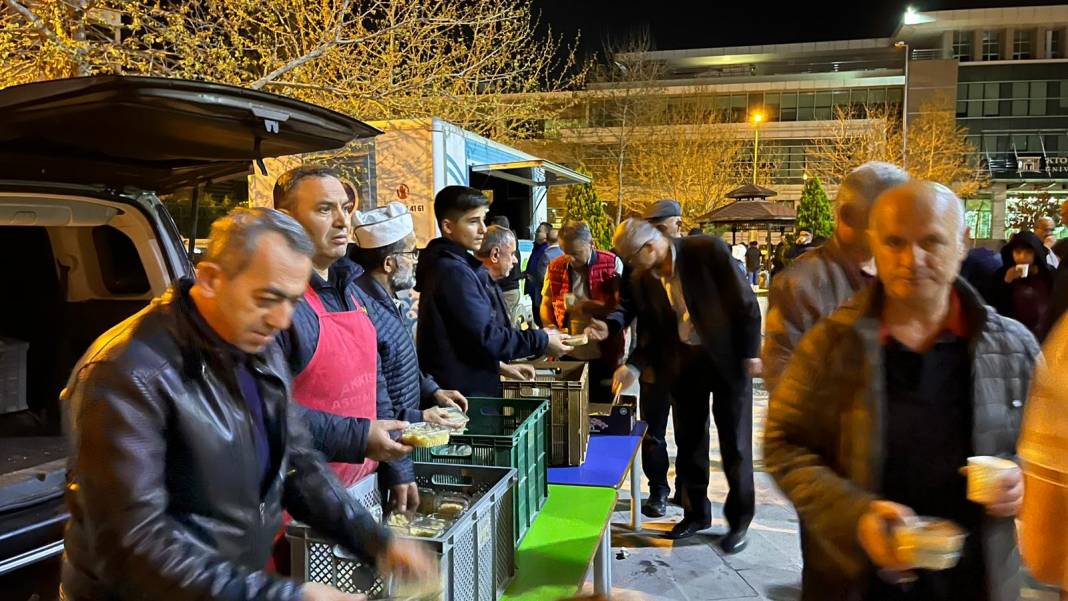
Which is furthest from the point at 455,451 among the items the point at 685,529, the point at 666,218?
the point at 666,218

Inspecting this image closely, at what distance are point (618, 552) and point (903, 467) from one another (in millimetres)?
2882

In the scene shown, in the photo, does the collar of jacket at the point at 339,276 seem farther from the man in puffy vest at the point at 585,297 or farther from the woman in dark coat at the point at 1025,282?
the woman in dark coat at the point at 1025,282

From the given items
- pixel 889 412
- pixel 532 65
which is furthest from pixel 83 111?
pixel 532 65

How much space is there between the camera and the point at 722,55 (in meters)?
54.3

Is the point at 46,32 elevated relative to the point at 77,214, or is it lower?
elevated

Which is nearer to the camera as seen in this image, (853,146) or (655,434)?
(655,434)

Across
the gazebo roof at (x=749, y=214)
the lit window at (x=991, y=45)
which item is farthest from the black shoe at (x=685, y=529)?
the lit window at (x=991, y=45)

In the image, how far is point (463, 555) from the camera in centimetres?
194

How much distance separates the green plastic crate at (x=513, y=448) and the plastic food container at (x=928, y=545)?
53.0 inches

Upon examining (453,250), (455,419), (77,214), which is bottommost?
(455,419)

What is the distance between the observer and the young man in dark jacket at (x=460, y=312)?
3523mm

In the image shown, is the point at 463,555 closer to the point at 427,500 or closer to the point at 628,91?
the point at 427,500

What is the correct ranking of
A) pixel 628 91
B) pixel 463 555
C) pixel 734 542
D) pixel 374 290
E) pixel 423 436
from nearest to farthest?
1. pixel 463 555
2. pixel 423 436
3. pixel 374 290
4. pixel 734 542
5. pixel 628 91

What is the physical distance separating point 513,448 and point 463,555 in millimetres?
602
